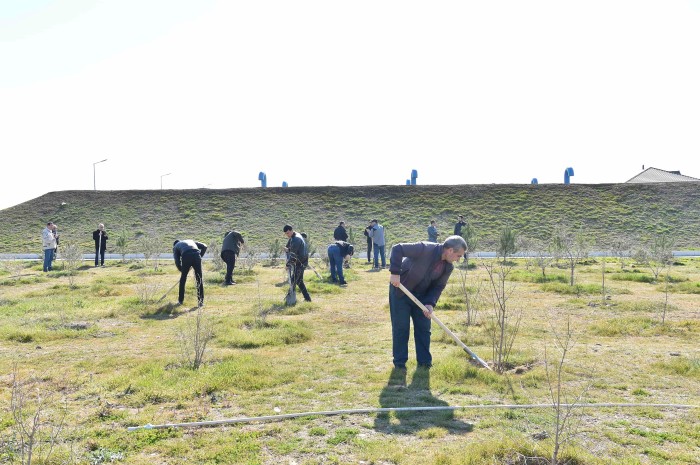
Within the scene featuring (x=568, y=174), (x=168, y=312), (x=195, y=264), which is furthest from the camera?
(x=568, y=174)

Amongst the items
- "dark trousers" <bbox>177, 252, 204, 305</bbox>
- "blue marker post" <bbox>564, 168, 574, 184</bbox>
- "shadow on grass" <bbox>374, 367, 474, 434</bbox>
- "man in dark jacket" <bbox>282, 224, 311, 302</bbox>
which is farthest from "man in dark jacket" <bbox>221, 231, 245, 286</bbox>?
"blue marker post" <bbox>564, 168, 574, 184</bbox>

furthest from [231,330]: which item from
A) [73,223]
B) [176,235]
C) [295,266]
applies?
[73,223]

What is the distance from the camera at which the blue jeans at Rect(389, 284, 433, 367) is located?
6.39 meters

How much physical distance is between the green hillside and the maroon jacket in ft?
86.3

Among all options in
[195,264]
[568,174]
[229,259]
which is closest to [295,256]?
[195,264]

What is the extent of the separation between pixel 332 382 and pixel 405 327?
1.03m

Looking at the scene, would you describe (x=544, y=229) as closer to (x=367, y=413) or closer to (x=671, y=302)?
(x=671, y=302)

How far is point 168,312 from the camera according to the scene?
1067 cm

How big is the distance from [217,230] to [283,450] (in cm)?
3415

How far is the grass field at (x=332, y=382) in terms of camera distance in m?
4.32

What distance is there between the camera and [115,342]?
8234mm

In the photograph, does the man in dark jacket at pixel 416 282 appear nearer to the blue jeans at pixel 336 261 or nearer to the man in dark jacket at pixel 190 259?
the man in dark jacket at pixel 190 259

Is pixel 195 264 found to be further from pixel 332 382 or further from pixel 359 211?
pixel 359 211

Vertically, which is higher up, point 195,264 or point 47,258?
point 195,264
